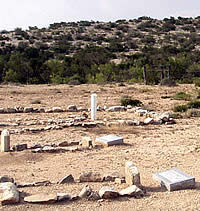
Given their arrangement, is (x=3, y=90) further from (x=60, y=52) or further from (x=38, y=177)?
(x=60, y=52)

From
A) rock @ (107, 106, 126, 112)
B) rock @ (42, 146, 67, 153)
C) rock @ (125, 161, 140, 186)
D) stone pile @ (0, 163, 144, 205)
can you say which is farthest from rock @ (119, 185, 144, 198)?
rock @ (107, 106, 126, 112)

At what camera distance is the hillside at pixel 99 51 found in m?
29.5

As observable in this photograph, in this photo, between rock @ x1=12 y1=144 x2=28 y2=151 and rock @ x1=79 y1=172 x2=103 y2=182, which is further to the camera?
rock @ x1=12 y1=144 x2=28 y2=151

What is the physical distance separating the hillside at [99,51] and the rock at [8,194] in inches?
875

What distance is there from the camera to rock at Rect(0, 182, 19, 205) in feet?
14.8

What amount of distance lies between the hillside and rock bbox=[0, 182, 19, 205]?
22.2m

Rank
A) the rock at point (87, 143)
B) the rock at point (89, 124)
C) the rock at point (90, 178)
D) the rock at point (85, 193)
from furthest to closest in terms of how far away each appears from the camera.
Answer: the rock at point (89, 124) → the rock at point (87, 143) → the rock at point (90, 178) → the rock at point (85, 193)

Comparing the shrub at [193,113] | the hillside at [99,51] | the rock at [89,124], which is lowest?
the rock at [89,124]

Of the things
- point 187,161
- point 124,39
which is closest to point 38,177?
point 187,161

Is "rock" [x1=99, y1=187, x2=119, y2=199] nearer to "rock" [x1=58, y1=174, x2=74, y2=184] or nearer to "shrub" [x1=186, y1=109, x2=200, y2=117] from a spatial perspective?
"rock" [x1=58, y1=174, x2=74, y2=184]

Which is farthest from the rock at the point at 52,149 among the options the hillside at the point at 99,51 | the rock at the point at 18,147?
the hillside at the point at 99,51

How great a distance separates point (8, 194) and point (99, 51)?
121 ft

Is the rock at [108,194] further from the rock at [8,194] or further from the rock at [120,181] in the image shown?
the rock at [8,194]

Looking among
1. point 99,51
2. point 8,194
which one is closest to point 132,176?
point 8,194
